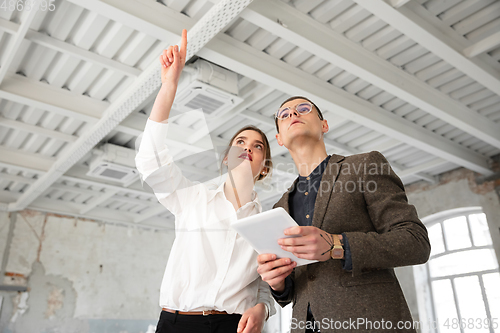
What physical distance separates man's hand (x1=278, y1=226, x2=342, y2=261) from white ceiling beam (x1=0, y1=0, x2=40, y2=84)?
3025 millimetres

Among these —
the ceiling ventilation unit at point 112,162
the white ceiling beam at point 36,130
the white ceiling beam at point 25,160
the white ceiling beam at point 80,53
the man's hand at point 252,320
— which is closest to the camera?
the man's hand at point 252,320

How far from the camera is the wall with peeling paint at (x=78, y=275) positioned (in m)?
7.05

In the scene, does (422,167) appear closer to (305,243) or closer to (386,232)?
(386,232)

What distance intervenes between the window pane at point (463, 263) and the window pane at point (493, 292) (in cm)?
14

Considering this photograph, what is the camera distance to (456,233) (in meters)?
6.17

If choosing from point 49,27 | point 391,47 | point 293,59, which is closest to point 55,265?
point 49,27

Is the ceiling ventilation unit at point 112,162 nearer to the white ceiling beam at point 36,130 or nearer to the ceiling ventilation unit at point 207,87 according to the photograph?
the white ceiling beam at point 36,130

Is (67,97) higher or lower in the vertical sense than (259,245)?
higher

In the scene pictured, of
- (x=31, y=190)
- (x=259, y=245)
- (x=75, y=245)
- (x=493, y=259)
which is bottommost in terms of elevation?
(x=259, y=245)

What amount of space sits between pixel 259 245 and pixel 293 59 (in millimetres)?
2968

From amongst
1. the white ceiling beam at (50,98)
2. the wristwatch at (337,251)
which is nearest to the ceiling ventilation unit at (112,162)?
the white ceiling beam at (50,98)

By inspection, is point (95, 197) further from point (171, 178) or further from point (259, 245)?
point (259, 245)

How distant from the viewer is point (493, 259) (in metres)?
5.59

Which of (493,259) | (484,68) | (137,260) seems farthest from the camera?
(137,260)
